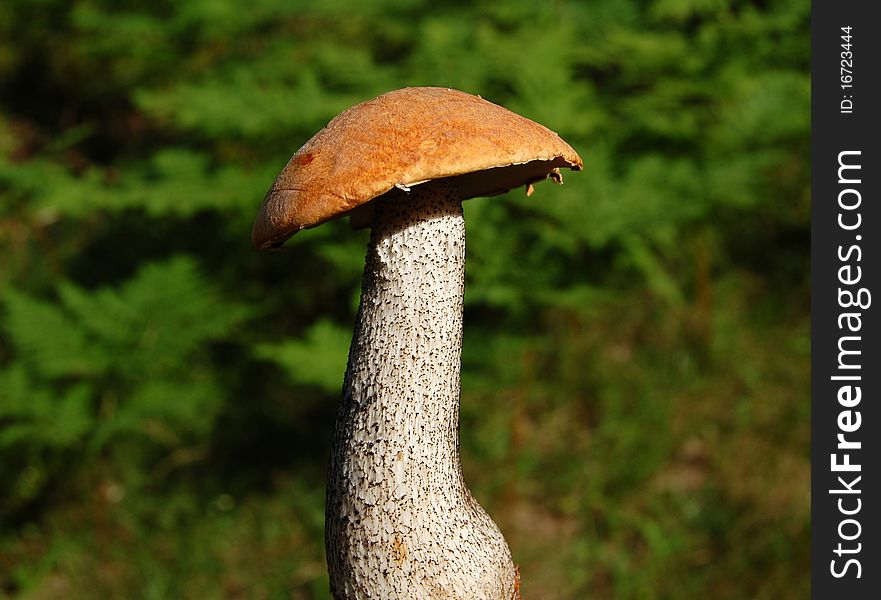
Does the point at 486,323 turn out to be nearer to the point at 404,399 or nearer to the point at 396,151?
the point at 404,399

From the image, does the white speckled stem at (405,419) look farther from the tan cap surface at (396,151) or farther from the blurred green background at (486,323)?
the blurred green background at (486,323)

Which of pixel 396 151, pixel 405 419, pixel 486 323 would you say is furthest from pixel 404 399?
pixel 486 323

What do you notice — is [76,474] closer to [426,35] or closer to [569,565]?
[569,565]

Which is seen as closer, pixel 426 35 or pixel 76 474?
pixel 76 474

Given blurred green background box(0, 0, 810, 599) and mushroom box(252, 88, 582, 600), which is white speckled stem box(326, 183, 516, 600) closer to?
mushroom box(252, 88, 582, 600)

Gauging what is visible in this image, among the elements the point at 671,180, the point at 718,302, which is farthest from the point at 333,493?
the point at 718,302

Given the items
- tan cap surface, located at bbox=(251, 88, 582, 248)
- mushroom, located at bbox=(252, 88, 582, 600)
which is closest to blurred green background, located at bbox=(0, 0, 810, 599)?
mushroom, located at bbox=(252, 88, 582, 600)
